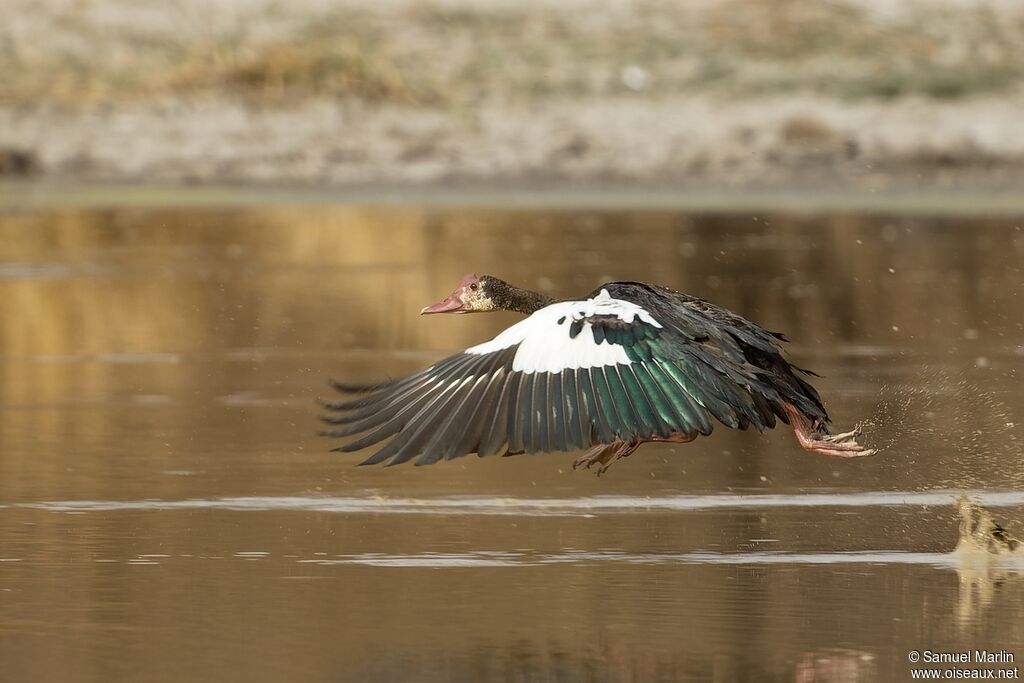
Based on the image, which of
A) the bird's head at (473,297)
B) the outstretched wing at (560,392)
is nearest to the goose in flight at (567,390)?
the outstretched wing at (560,392)

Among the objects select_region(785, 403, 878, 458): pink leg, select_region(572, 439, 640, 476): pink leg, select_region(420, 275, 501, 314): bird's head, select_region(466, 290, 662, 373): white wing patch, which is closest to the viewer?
select_region(466, 290, 662, 373): white wing patch

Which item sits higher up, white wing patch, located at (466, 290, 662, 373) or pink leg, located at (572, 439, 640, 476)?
white wing patch, located at (466, 290, 662, 373)

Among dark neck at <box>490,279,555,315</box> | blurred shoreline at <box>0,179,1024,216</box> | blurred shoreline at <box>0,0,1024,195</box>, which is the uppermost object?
blurred shoreline at <box>0,0,1024,195</box>

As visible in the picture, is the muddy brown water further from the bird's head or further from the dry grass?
the dry grass

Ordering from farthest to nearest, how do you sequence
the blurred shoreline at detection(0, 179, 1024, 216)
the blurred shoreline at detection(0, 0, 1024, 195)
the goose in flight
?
the blurred shoreline at detection(0, 0, 1024, 195)
the blurred shoreline at detection(0, 179, 1024, 216)
the goose in flight

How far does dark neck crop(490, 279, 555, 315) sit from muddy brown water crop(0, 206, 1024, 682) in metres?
0.77

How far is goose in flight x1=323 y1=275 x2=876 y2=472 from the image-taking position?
7.62m

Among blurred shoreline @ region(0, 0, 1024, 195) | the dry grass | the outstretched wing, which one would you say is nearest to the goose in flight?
the outstretched wing

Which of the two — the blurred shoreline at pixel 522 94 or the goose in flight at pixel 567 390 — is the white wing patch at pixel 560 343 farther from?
the blurred shoreline at pixel 522 94

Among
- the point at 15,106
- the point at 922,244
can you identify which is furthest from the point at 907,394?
the point at 15,106

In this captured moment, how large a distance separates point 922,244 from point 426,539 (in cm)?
1173

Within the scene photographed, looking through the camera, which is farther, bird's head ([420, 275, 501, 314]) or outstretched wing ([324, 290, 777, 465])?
bird's head ([420, 275, 501, 314])

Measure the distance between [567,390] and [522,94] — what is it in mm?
18439

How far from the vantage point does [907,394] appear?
39.6 ft
